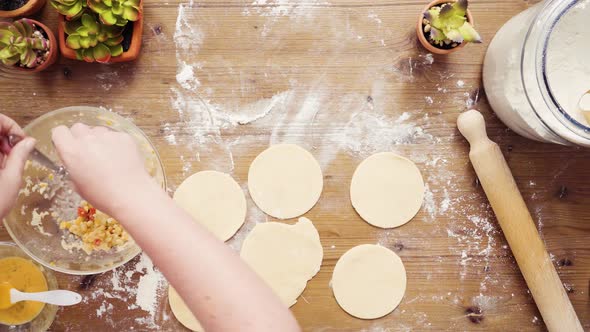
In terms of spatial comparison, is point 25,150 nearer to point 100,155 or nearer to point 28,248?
point 100,155

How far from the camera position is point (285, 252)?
1188mm

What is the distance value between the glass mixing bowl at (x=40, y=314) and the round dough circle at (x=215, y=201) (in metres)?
0.37

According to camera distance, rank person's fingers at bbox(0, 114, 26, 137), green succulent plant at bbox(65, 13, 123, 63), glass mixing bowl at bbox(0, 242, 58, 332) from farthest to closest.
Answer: glass mixing bowl at bbox(0, 242, 58, 332)
green succulent plant at bbox(65, 13, 123, 63)
person's fingers at bbox(0, 114, 26, 137)

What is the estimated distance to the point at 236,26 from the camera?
3.90ft

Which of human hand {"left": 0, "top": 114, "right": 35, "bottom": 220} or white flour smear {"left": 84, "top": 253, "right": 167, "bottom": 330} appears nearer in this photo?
human hand {"left": 0, "top": 114, "right": 35, "bottom": 220}

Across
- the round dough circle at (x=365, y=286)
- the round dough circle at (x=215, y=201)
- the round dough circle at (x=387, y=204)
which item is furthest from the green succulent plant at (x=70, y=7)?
the round dough circle at (x=365, y=286)

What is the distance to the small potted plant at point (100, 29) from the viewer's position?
1044 mm

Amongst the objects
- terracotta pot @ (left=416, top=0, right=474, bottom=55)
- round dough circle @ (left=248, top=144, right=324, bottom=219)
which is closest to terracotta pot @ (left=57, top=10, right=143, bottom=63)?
round dough circle @ (left=248, top=144, right=324, bottom=219)

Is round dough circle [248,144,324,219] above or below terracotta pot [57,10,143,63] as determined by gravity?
below

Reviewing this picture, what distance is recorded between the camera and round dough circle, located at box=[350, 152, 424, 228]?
46.6 inches

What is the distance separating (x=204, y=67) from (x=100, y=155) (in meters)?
0.39

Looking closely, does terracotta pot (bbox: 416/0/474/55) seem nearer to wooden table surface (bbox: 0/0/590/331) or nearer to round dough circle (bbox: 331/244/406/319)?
wooden table surface (bbox: 0/0/590/331)

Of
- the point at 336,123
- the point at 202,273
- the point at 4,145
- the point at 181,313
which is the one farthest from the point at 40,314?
the point at 336,123

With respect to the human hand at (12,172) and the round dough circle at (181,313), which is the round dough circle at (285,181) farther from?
the human hand at (12,172)
